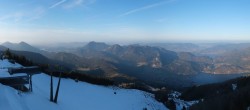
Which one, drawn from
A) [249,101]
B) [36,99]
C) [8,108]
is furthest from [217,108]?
[8,108]

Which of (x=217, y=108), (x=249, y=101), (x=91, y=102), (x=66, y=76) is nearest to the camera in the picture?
(x=249, y=101)

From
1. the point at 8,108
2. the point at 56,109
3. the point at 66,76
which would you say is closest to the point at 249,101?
the point at 56,109

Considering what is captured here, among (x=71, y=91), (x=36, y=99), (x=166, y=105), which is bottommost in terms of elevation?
(x=166, y=105)

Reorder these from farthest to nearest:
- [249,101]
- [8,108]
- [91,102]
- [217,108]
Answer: [91,102]
[217,108]
[249,101]
[8,108]

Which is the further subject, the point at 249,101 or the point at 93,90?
the point at 93,90

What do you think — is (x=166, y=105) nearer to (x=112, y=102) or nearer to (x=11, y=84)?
(x=112, y=102)

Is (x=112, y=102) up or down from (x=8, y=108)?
down
